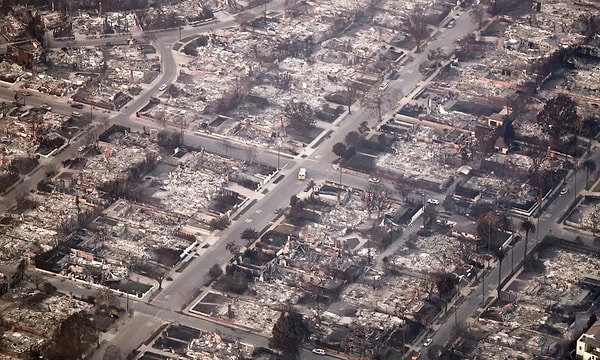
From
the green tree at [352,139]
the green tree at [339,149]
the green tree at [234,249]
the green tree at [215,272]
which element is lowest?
the green tree at [215,272]

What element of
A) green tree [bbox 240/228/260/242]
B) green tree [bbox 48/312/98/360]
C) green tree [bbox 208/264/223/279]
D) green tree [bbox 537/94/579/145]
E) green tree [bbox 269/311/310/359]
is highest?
green tree [bbox 537/94/579/145]

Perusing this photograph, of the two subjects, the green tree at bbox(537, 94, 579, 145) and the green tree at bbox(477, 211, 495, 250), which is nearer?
the green tree at bbox(477, 211, 495, 250)

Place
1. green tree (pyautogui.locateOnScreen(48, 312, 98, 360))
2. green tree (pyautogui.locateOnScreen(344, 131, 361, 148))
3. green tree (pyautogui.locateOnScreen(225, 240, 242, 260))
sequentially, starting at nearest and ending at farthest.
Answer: green tree (pyautogui.locateOnScreen(48, 312, 98, 360)), green tree (pyautogui.locateOnScreen(225, 240, 242, 260)), green tree (pyautogui.locateOnScreen(344, 131, 361, 148))

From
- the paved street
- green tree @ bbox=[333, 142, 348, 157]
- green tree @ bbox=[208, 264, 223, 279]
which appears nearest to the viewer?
the paved street

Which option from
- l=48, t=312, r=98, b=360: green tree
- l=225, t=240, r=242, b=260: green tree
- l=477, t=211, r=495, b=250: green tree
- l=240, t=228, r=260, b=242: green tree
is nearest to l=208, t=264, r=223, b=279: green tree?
l=225, t=240, r=242, b=260: green tree

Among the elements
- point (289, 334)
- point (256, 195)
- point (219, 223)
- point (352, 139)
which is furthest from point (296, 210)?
point (289, 334)

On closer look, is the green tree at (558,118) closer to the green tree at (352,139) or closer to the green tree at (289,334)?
the green tree at (352,139)

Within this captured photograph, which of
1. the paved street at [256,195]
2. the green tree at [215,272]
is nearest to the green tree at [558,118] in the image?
the paved street at [256,195]

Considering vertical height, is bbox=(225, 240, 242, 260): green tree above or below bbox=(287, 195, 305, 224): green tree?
below

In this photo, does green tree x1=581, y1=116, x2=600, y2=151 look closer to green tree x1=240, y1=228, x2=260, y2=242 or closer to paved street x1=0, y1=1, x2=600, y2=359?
paved street x1=0, y1=1, x2=600, y2=359
